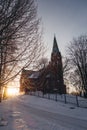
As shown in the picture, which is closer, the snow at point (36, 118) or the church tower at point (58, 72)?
the snow at point (36, 118)

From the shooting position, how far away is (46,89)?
163 ft

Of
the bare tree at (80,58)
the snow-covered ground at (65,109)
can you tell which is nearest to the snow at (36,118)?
the snow-covered ground at (65,109)

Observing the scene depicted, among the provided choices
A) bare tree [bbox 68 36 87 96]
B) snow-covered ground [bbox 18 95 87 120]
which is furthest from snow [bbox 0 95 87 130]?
bare tree [bbox 68 36 87 96]

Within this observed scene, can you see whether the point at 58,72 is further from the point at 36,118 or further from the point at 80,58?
the point at 36,118

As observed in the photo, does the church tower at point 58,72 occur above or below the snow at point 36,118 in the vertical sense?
above

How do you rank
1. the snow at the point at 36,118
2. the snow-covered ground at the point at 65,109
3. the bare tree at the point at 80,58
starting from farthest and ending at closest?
the bare tree at the point at 80,58, the snow-covered ground at the point at 65,109, the snow at the point at 36,118

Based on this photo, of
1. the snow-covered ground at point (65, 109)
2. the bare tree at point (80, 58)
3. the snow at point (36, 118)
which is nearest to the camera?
the snow at point (36, 118)

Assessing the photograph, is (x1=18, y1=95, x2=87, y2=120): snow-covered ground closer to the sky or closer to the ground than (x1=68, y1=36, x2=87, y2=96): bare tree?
closer to the ground

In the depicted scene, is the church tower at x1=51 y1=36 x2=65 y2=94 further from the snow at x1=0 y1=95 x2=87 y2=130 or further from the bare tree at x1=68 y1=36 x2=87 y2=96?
the snow at x1=0 y1=95 x2=87 y2=130

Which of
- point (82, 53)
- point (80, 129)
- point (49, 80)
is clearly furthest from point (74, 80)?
point (80, 129)

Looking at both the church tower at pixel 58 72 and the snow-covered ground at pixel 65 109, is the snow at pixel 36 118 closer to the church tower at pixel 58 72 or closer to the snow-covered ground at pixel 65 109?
the snow-covered ground at pixel 65 109

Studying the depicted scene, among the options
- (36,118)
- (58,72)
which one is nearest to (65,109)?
(36,118)

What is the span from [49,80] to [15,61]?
41.9 m

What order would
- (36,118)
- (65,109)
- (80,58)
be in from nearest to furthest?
(36,118) < (65,109) < (80,58)
